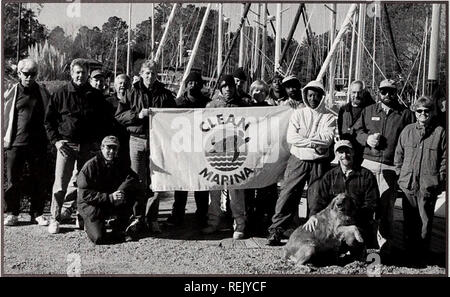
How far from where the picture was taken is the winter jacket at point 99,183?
6.34 meters

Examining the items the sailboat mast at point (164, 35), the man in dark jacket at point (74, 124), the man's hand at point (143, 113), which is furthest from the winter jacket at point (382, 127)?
the man in dark jacket at point (74, 124)

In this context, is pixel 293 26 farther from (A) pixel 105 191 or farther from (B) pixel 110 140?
(A) pixel 105 191

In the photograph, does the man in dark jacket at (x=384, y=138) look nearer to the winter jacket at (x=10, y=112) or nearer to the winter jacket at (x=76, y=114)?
the winter jacket at (x=76, y=114)

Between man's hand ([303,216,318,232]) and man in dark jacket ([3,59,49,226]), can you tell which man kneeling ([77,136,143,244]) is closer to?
man in dark jacket ([3,59,49,226])

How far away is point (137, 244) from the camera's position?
6.43 m

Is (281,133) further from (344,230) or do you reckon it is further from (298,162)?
(344,230)

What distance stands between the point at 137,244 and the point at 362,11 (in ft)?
11.3

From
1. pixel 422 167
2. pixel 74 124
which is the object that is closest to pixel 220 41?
pixel 74 124

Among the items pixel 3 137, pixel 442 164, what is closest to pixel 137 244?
pixel 3 137

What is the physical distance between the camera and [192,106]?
6.62m

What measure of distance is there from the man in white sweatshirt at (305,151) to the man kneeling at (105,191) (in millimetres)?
1595

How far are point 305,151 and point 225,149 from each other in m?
0.90

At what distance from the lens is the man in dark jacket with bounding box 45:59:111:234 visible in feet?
20.8

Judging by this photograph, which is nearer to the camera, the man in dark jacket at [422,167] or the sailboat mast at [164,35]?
the man in dark jacket at [422,167]
